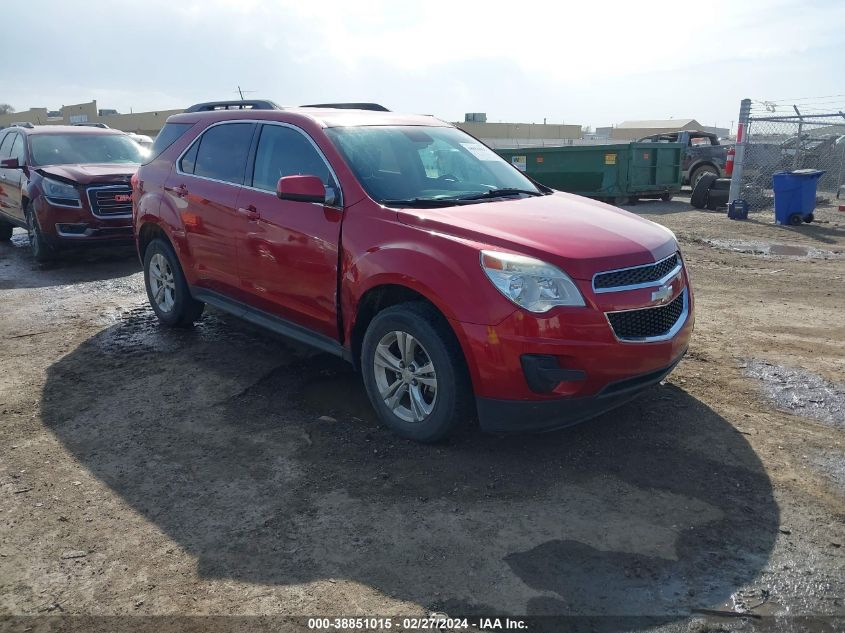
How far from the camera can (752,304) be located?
23.6ft

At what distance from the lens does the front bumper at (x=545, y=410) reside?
145 inches

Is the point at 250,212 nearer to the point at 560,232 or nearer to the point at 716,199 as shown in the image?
the point at 560,232

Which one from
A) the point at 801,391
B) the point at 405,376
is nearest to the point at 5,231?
the point at 405,376

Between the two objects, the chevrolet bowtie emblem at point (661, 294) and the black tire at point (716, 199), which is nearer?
the chevrolet bowtie emblem at point (661, 294)

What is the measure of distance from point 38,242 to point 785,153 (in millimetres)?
15480

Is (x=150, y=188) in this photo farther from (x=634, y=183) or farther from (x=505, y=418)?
(x=634, y=183)

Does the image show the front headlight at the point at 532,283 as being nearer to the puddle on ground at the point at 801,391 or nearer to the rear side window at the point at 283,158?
the rear side window at the point at 283,158

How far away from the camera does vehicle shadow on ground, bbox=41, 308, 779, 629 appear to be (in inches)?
117

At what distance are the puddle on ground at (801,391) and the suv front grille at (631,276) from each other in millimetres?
1393

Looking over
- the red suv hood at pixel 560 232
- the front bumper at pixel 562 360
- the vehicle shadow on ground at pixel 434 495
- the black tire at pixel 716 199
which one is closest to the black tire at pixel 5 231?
the vehicle shadow on ground at pixel 434 495

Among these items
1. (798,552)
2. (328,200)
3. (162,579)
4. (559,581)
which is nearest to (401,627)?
(559,581)

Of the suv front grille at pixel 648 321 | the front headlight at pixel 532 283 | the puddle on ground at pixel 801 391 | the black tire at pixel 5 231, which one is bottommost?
the puddle on ground at pixel 801 391

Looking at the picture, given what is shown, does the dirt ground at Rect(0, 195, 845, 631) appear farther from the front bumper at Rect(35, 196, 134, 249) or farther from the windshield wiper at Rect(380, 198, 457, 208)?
the front bumper at Rect(35, 196, 134, 249)

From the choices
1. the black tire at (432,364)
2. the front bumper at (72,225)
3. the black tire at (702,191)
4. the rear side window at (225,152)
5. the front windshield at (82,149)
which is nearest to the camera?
the black tire at (432,364)
